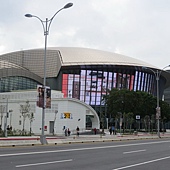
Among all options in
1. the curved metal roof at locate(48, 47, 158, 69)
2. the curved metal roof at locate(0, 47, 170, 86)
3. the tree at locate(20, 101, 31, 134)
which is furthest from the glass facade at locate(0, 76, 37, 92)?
the tree at locate(20, 101, 31, 134)

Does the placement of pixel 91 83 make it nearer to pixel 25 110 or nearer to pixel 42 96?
pixel 25 110

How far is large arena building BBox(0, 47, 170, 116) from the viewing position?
10131 cm

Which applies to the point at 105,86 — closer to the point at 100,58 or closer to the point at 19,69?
the point at 100,58

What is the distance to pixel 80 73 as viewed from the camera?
4077 inches

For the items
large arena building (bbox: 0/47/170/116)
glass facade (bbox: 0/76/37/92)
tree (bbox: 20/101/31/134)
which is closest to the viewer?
tree (bbox: 20/101/31/134)

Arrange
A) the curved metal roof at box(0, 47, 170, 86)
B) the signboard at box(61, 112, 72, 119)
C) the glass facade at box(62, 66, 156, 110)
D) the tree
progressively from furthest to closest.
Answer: the curved metal roof at box(0, 47, 170, 86) → the glass facade at box(62, 66, 156, 110) → the tree → the signboard at box(61, 112, 72, 119)

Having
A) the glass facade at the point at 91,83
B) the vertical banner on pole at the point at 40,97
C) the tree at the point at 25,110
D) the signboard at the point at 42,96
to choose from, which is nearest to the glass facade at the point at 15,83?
the glass facade at the point at 91,83

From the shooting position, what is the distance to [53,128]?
206 ft

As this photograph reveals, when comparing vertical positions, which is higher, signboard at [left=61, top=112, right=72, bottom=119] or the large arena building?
the large arena building

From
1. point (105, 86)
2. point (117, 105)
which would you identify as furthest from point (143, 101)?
point (105, 86)

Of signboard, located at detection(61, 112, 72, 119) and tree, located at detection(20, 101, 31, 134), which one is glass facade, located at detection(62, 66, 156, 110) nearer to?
tree, located at detection(20, 101, 31, 134)

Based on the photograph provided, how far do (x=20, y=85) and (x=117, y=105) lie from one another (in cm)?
3555

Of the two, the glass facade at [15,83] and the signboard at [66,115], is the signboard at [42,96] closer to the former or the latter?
the signboard at [66,115]

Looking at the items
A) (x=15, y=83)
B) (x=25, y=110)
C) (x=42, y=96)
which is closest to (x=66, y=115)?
(x=25, y=110)
